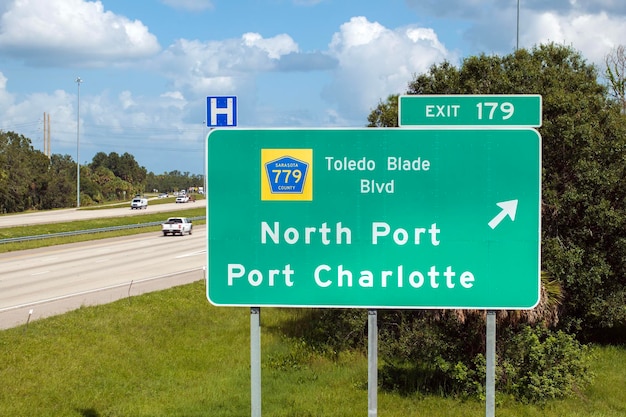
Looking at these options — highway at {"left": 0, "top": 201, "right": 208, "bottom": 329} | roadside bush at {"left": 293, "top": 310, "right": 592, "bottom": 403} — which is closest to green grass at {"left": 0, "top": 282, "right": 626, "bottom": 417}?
roadside bush at {"left": 293, "top": 310, "right": 592, "bottom": 403}

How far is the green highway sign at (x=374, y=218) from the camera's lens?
7.45 m

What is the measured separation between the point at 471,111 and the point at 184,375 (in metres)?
12.3

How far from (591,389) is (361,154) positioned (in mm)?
12423

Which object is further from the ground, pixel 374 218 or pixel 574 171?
pixel 574 171

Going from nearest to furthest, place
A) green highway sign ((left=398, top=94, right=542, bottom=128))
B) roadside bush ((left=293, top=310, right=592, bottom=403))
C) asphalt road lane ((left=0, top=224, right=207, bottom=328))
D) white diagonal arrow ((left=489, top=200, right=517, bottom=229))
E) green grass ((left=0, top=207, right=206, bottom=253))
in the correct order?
1. white diagonal arrow ((left=489, top=200, right=517, bottom=229))
2. green highway sign ((left=398, top=94, right=542, bottom=128))
3. roadside bush ((left=293, top=310, right=592, bottom=403))
4. asphalt road lane ((left=0, top=224, right=207, bottom=328))
5. green grass ((left=0, top=207, right=206, bottom=253))

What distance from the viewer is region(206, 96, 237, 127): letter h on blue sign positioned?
1091 cm

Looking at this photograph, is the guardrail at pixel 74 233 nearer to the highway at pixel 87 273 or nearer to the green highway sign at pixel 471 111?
the highway at pixel 87 273

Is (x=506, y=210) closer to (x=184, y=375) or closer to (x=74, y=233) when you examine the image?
(x=184, y=375)

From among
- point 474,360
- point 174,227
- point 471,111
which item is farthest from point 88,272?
point 471,111

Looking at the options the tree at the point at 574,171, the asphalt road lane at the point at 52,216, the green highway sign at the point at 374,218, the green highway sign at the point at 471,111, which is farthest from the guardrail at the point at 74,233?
the green highway sign at the point at 471,111

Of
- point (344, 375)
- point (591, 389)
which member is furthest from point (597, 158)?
point (344, 375)

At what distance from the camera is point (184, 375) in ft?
58.3

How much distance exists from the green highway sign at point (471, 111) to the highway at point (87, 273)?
1554 cm

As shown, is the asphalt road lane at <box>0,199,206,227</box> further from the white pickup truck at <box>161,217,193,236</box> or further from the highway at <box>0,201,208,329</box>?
the highway at <box>0,201,208,329</box>
